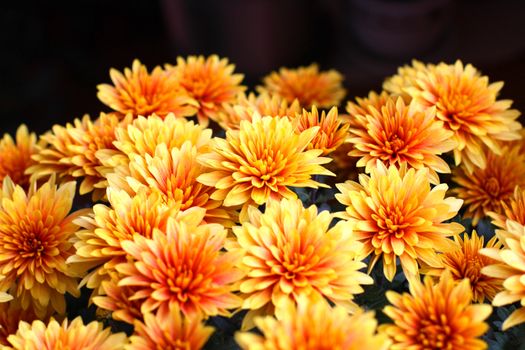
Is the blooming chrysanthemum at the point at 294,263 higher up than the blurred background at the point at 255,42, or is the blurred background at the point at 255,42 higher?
the blurred background at the point at 255,42

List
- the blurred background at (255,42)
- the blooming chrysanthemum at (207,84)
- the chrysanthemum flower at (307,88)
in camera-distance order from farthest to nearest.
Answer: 1. the blurred background at (255,42)
2. the chrysanthemum flower at (307,88)
3. the blooming chrysanthemum at (207,84)

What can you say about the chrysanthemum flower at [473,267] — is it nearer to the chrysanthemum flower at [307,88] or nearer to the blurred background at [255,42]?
the chrysanthemum flower at [307,88]

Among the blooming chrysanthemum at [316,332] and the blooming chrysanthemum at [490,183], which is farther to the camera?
the blooming chrysanthemum at [490,183]

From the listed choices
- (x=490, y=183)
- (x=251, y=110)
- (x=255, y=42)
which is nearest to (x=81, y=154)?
(x=251, y=110)

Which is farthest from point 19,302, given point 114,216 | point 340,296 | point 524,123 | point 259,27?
point 259,27

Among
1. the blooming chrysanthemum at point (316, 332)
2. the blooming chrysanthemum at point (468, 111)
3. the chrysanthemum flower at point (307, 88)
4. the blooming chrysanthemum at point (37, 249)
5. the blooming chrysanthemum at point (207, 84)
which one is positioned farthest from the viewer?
the chrysanthemum flower at point (307, 88)

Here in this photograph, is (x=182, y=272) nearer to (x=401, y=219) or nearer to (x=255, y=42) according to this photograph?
(x=401, y=219)

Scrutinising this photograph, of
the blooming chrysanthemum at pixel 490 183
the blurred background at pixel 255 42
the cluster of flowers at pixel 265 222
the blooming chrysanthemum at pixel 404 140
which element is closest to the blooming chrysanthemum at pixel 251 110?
the cluster of flowers at pixel 265 222
